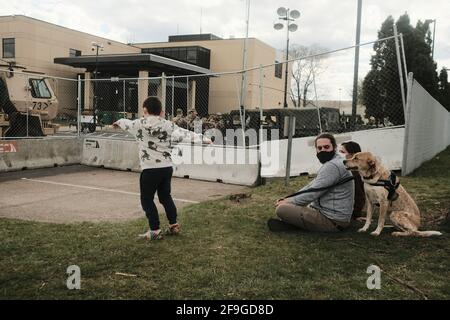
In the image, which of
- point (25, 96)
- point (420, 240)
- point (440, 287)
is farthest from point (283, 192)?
point (25, 96)

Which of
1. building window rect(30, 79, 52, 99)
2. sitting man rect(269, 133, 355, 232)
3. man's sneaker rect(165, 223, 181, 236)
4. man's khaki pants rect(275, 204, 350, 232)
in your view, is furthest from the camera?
building window rect(30, 79, 52, 99)

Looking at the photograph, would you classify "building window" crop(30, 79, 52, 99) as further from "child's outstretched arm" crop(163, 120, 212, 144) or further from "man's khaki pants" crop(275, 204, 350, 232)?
"man's khaki pants" crop(275, 204, 350, 232)

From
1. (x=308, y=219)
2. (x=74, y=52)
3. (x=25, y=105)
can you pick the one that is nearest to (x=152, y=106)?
(x=308, y=219)

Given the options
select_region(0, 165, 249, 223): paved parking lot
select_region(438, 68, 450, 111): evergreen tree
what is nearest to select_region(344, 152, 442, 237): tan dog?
select_region(0, 165, 249, 223): paved parking lot

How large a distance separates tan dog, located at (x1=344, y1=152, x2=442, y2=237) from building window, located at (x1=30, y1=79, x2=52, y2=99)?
40.2ft

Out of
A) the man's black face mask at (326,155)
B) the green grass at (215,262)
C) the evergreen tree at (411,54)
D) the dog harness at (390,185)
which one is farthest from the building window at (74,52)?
the dog harness at (390,185)

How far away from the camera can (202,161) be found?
1082 cm

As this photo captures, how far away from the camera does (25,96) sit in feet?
45.7

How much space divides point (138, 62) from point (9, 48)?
1786cm

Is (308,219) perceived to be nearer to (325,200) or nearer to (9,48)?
(325,200)

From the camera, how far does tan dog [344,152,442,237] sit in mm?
4996

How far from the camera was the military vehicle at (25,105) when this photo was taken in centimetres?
1304

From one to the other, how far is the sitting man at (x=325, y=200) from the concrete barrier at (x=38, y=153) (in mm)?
8637
